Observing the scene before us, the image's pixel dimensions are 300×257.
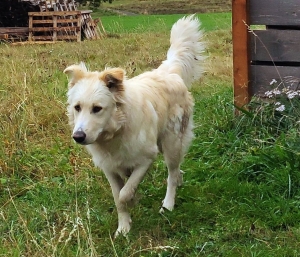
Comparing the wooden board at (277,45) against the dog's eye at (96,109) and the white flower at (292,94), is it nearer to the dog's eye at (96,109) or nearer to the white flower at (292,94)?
the white flower at (292,94)

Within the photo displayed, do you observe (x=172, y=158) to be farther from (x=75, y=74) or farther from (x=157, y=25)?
(x=157, y=25)

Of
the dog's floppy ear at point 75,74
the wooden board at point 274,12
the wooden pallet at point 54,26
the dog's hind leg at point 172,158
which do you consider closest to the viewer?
the dog's floppy ear at point 75,74

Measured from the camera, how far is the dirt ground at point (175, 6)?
38875mm

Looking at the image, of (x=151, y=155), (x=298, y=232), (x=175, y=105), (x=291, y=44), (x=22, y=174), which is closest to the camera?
(x=298, y=232)

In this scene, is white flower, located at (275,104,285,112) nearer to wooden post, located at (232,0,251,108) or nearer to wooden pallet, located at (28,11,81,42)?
wooden post, located at (232,0,251,108)

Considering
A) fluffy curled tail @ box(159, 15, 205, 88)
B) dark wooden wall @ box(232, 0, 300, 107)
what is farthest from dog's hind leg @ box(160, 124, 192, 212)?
dark wooden wall @ box(232, 0, 300, 107)

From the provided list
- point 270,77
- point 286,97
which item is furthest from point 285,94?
point 270,77

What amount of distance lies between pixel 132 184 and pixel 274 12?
2.69 meters

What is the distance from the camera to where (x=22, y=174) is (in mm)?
5246

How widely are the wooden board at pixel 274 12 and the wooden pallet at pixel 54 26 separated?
45.9ft

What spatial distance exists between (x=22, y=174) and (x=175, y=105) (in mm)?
1622

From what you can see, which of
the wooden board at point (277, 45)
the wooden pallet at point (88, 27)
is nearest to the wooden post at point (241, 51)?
the wooden board at point (277, 45)

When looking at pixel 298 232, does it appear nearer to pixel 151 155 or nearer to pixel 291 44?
pixel 151 155

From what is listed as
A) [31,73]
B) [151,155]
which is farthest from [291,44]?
[31,73]
